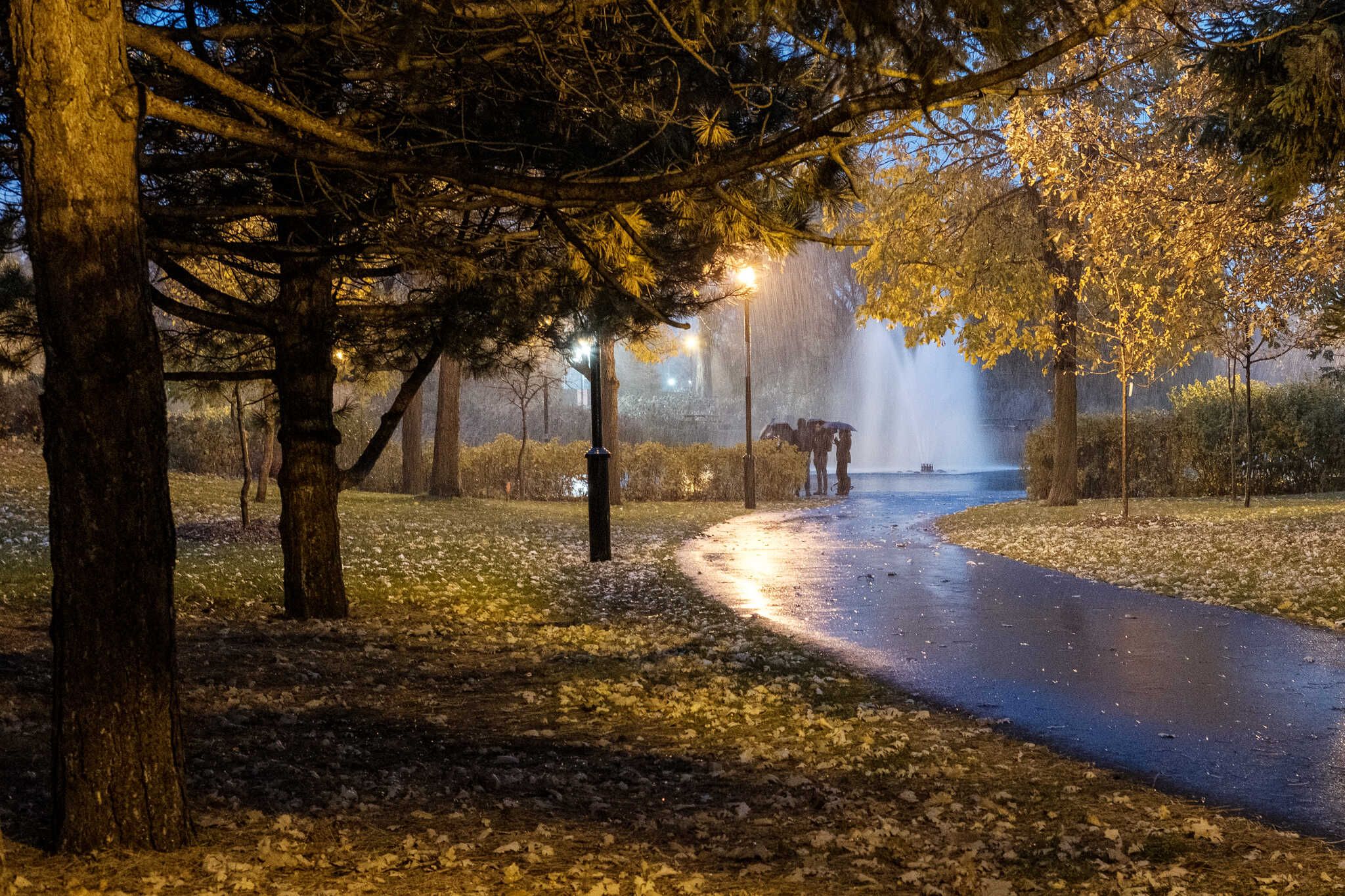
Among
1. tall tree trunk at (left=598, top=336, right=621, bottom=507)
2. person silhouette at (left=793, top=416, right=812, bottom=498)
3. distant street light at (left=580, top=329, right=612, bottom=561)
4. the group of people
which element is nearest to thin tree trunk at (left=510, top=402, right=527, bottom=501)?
tall tree trunk at (left=598, top=336, right=621, bottom=507)

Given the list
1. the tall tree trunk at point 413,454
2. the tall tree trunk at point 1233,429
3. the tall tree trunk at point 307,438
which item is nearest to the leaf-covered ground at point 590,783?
the tall tree trunk at point 307,438

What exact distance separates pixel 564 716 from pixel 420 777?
A: 1.35m

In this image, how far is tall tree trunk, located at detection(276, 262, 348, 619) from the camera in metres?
7.96

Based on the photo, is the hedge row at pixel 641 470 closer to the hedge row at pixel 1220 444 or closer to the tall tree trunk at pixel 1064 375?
the hedge row at pixel 1220 444

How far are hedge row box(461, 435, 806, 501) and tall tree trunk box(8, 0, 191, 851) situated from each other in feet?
81.4

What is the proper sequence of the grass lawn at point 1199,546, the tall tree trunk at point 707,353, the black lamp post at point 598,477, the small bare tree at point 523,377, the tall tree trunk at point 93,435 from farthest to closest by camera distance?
the tall tree trunk at point 707,353
the black lamp post at point 598,477
the small bare tree at point 523,377
the grass lawn at point 1199,546
the tall tree trunk at point 93,435

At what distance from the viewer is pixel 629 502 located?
2823cm

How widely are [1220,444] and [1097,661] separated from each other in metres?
22.0

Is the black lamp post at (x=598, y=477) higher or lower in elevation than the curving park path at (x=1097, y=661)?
higher

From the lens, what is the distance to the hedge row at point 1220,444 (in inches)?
1029

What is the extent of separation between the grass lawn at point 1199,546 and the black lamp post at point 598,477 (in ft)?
19.2

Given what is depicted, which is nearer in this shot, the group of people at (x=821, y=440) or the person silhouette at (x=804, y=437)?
the group of people at (x=821, y=440)

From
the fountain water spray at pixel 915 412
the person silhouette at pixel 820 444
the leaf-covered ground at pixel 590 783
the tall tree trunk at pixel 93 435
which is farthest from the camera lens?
the fountain water spray at pixel 915 412

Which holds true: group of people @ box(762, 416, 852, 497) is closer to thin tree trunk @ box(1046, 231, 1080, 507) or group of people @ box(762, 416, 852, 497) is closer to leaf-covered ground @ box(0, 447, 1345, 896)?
thin tree trunk @ box(1046, 231, 1080, 507)
